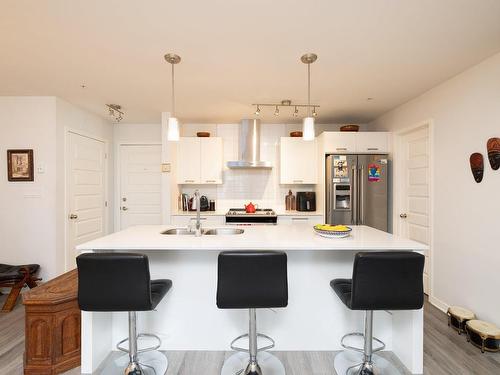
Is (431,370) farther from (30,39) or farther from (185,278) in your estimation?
(30,39)

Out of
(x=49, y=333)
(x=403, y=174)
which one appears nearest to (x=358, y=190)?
(x=403, y=174)

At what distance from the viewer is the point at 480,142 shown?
94.7 inches

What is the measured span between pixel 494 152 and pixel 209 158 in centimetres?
343

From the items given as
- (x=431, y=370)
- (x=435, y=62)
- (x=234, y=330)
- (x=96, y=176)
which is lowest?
(x=431, y=370)

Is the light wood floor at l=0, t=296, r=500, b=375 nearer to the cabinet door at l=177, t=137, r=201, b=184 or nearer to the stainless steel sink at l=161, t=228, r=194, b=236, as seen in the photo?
the stainless steel sink at l=161, t=228, r=194, b=236

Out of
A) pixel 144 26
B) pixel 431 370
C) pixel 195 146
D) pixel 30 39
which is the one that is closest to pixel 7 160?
pixel 30 39

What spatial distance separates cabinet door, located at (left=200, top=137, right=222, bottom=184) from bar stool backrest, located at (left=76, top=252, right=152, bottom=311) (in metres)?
2.86

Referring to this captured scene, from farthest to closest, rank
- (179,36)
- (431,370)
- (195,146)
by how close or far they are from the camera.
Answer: (195,146) < (179,36) < (431,370)

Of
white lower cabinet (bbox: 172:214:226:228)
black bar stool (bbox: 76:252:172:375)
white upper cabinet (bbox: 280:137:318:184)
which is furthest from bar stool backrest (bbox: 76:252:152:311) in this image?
white upper cabinet (bbox: 280:137:318:184)

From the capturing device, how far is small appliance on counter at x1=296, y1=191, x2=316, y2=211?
14.3ft

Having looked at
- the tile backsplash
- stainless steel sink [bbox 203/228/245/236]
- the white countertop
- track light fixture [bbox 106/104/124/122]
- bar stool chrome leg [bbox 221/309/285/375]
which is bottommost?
bar stool chrome leg [bbox 221/309/285/375]

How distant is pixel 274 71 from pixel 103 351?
2796 mm

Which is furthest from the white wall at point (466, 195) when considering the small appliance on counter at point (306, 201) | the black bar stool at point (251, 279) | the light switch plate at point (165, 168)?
the light switch plate at point (165, 168)

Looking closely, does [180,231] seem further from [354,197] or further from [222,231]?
[354,197]
